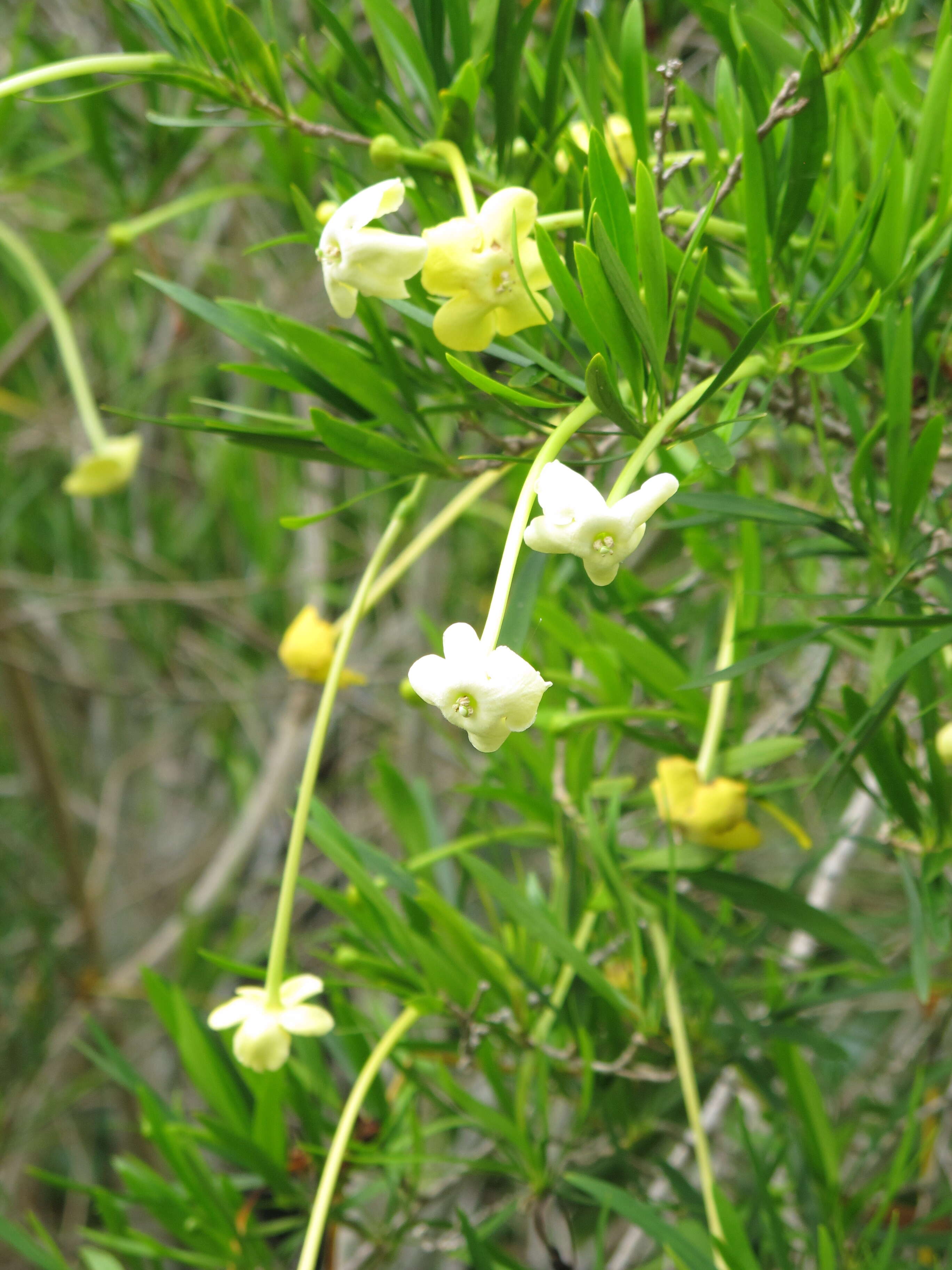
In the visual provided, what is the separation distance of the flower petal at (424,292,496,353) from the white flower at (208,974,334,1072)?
236mm

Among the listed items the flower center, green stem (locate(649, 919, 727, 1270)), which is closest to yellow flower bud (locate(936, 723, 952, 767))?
green stem (locate(649, 919, 727, 1270))

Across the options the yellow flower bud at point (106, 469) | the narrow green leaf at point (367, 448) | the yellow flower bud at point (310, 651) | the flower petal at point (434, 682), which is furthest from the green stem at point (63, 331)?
the flower petal at point (434, 682)

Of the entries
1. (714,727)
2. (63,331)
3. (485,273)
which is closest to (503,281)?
(485,273)

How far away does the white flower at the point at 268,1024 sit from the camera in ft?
1.25

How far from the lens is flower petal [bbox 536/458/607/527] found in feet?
0.77

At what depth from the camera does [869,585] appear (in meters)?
0.41

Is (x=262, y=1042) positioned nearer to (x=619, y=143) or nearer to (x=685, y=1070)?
(x=685, y=1070)

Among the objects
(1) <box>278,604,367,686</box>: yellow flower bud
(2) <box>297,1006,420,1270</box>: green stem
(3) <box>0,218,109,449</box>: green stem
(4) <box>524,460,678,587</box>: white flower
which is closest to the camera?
(4) <box>524,460,678,587</box>: white flower

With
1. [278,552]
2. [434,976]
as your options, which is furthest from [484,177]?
[278,552]

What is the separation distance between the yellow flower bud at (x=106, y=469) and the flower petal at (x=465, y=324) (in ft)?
1.72

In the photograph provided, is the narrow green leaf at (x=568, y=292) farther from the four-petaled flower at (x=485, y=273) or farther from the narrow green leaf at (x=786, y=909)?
the narrow green leaf at (x=786, y=909)

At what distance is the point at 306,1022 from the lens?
15.2 inches

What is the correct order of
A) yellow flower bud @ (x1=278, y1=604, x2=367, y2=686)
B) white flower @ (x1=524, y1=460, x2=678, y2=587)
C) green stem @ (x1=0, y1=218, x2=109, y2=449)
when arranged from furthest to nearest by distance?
green stem @ (x1=0, y1=218, x2=109, y2=449)
yellow flower bud @ (x1=278, y1=604, x2=367, y2=686)
white flower @ (x1=524, y1=460, x2=678, y2=587)

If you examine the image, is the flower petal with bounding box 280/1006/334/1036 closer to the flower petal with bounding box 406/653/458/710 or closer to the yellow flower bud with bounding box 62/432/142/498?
the flower petal with bounding box 406/653/458/710
